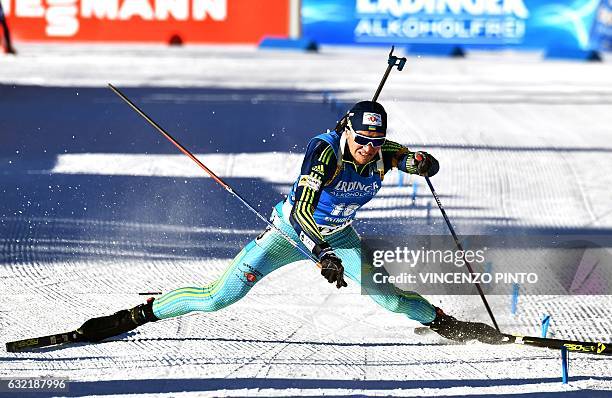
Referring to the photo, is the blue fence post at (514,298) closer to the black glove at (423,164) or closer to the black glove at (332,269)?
the black glove at (423,164)

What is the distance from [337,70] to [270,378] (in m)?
10.9

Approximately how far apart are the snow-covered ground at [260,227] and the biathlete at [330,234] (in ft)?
0.60

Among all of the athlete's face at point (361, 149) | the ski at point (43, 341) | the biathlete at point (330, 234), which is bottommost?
the ski at point (43, 341)

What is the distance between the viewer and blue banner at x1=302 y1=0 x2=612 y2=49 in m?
18.2

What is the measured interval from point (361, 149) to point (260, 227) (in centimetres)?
334

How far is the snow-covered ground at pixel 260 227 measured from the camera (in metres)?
5.96

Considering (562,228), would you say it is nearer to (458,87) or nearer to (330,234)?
(330,234)

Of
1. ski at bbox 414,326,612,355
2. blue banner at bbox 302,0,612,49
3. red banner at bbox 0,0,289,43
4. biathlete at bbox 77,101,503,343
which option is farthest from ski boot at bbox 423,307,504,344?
red banner at bbox 0,0,289,43

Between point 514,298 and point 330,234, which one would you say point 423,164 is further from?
point 514,298

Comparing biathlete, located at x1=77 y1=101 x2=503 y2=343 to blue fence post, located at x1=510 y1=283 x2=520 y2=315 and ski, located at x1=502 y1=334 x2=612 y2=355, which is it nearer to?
ski, located at x1=502 y1=334 x2=612 y2=355

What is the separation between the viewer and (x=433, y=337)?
6609 mm

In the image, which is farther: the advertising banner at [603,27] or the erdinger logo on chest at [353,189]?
the advertising banner at [603,27]

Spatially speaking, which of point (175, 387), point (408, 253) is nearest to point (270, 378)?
point (175, 387)

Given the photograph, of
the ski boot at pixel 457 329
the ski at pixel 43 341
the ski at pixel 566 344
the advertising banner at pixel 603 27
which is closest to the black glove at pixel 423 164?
the ski boot at pixel 457 329
